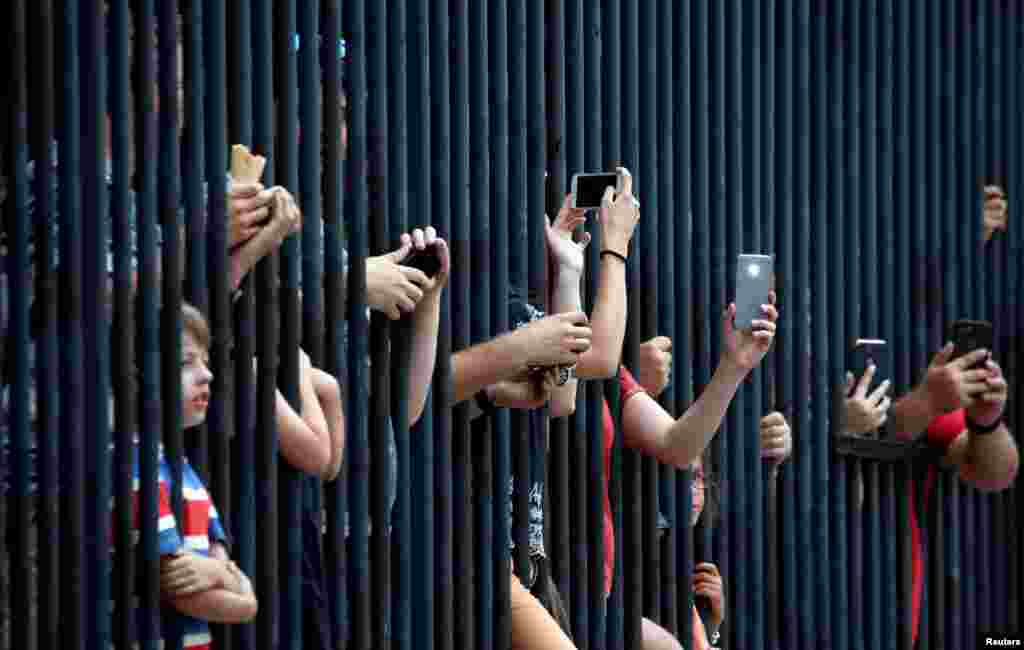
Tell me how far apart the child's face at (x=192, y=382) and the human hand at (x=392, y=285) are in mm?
607

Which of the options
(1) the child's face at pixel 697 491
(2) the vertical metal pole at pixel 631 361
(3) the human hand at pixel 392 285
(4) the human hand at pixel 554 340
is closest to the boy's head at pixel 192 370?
(3) the human hand at pixel 392 285

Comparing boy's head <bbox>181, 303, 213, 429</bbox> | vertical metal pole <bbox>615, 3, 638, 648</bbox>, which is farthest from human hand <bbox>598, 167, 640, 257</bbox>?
boy's head <bbox>181, 303, 213, 429</bbox>

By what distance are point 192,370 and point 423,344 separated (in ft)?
2.52

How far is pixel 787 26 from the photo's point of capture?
6.77m

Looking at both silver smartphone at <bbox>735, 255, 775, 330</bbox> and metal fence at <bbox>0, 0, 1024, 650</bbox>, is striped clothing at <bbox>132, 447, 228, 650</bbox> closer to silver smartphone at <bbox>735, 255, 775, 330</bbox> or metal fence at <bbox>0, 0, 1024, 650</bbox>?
metal fence at <bbox>0, 0, 1024, 650</bbox>

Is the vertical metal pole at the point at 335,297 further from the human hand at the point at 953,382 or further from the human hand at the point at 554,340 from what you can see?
the human hand at the point at 953,382

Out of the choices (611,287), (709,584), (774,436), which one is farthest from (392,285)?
(774,436)

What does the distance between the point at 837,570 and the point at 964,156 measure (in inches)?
65.2

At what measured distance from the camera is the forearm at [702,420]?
581 cm

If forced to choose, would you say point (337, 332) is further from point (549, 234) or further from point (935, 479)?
point (935, 479)

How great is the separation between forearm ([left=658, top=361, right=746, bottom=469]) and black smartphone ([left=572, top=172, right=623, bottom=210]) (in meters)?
0.63

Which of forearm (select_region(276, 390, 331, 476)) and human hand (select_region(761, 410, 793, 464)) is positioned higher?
forearm (select_region(276, 390, 331, 476))

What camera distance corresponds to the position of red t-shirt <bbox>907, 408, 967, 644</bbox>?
7242 millimetres

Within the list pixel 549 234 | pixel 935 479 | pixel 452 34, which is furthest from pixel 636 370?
pixel 935 479
